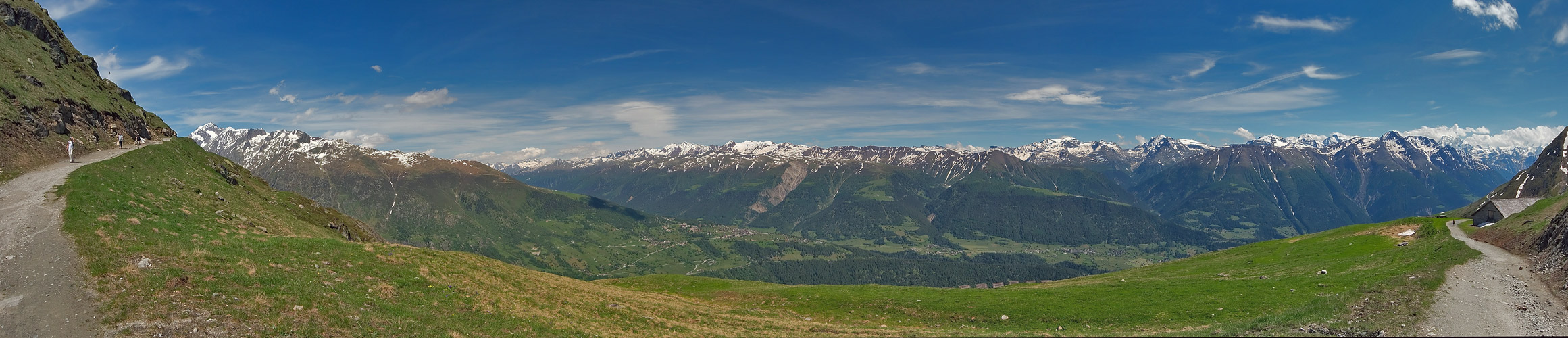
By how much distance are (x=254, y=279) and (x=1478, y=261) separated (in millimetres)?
78845

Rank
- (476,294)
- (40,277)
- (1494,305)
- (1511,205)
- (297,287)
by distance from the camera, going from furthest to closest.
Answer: (1511,205)
(476,294)
(1494,305)
(297,287)
(40,277)

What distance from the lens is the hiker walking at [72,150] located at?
4438 centimetres

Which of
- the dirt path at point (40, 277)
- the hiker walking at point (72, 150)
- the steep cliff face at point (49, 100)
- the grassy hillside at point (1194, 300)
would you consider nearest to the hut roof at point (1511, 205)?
the grassy hillside at point (1194, 300)

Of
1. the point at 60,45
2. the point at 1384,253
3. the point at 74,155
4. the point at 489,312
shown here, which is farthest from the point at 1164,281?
the point at 60,45

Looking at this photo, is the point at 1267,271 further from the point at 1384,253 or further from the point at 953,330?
the point at 953,330

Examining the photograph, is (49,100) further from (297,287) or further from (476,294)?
(476,294)

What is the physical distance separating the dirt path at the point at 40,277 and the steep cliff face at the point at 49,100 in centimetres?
1631

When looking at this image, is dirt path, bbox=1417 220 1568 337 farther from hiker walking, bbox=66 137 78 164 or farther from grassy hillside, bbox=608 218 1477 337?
hiker walking, bbox=66 137 78 164

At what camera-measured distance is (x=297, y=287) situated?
24.8m

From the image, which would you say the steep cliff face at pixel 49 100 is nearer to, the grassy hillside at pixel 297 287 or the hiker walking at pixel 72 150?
the hiker walking at pixel 72 150

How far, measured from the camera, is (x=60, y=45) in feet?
255

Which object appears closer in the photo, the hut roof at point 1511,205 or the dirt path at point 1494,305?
the dirt path at point 1494,305

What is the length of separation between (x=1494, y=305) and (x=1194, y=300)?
15518 millimetres

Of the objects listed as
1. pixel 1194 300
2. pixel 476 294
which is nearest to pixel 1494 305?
pixel 1194 300
